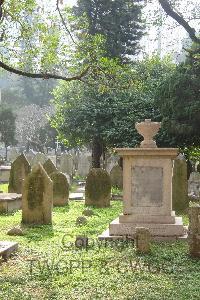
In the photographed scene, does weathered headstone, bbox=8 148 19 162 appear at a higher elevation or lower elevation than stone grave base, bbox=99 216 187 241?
higher

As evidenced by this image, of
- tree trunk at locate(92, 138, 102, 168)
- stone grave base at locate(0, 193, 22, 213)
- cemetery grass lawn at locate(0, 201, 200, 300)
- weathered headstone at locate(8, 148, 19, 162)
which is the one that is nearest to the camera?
cemetery grass lawn at locate(0, 201, 200, 300)

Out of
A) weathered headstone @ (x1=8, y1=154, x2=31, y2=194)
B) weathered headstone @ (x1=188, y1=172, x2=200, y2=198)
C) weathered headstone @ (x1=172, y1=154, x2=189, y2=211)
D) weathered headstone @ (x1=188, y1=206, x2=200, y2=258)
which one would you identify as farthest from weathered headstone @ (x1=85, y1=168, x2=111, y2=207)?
weathered headstone @ (x1=188, y1=206, x2=200, y2=258)

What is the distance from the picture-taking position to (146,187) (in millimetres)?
10211

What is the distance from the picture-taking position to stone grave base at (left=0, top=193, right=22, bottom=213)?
13.6 m

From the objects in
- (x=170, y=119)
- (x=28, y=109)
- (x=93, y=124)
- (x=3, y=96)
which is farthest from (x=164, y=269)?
(x=3, y=96)

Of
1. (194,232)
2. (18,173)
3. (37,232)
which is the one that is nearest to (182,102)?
(18,173)

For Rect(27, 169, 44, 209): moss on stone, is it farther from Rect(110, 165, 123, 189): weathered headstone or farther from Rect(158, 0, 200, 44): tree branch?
Rect(110, 165, 123, 189): weathered headstone

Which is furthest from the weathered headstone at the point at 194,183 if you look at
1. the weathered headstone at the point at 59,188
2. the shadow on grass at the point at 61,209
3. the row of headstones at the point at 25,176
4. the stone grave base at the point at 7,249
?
the stone grave base at the point at 7,249

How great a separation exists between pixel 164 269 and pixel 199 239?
1.02 meters

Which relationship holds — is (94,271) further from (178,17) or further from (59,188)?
(59,188)

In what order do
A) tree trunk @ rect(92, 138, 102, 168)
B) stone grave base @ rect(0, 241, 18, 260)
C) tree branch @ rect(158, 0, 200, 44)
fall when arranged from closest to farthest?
stone grave base @ rect(0, 241, 18, 260)
tree branch @ rect(158, 0, 200, 44)
tree trunk @ rect(92, 138, 102, 168)

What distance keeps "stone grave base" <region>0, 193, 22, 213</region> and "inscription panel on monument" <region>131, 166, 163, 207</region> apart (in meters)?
4.78

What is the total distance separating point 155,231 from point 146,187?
959 millimetres

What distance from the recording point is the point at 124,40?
98.2 feet
